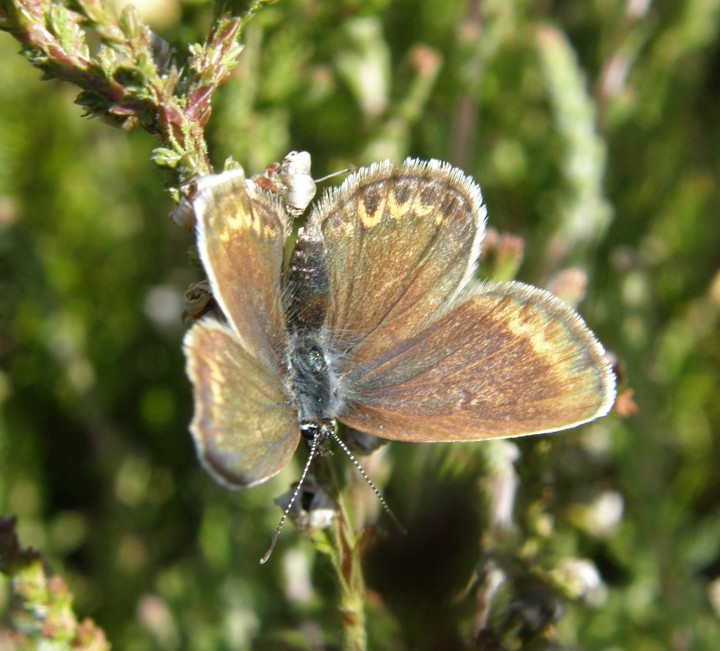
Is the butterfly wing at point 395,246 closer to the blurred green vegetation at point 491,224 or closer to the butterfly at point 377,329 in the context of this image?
the butterfly at point 377,329

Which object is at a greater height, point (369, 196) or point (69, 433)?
point (369, 196)

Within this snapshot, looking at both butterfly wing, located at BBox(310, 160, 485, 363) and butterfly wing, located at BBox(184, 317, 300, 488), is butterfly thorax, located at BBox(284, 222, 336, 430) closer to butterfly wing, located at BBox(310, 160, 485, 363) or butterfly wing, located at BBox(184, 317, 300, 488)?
butterfly wing, located at BBox(310, 160, 485, 363)

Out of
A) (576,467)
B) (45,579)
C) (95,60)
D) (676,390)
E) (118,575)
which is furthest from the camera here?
(676,390)

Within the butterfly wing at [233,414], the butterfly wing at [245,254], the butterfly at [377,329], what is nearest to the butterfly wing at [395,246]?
the butterfly at [377,329]

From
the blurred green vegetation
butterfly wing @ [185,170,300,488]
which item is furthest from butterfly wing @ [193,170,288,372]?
the blurred green vegetation

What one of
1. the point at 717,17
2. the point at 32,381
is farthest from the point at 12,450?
the point at 717,17

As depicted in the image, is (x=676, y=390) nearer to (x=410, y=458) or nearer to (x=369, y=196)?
(x=410, y=458)
